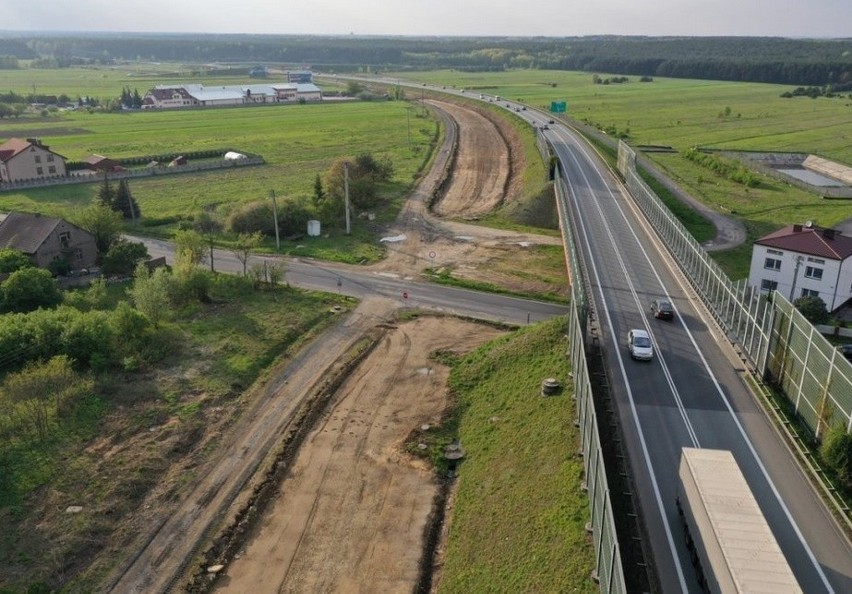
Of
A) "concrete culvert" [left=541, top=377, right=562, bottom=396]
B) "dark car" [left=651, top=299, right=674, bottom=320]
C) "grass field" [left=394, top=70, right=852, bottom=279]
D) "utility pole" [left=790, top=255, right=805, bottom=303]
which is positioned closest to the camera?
"concrete culvert" [left=541, top=377, right=562, bottom=396]

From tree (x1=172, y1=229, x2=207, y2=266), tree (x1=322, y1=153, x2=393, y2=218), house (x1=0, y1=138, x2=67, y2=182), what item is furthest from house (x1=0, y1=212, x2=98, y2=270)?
house (x1=0, y1=138, x2=67, y2=182)

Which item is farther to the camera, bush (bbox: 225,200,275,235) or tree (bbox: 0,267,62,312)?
bush (bbox: 225,200,275,235)

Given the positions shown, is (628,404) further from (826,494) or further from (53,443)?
(53,443)

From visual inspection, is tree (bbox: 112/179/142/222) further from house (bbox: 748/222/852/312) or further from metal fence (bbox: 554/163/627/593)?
house (bbox: 748/222/852/312)

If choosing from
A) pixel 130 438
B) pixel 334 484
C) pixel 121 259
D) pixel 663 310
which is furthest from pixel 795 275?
pixel 121 259

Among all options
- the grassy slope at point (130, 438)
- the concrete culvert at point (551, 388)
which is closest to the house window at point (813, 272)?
the concrete culvert at point (551, 388)

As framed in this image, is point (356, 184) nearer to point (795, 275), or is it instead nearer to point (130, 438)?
point (795, 275)

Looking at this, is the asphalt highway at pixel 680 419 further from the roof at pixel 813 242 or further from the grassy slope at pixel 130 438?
the grassy slope at pixel 130 438
